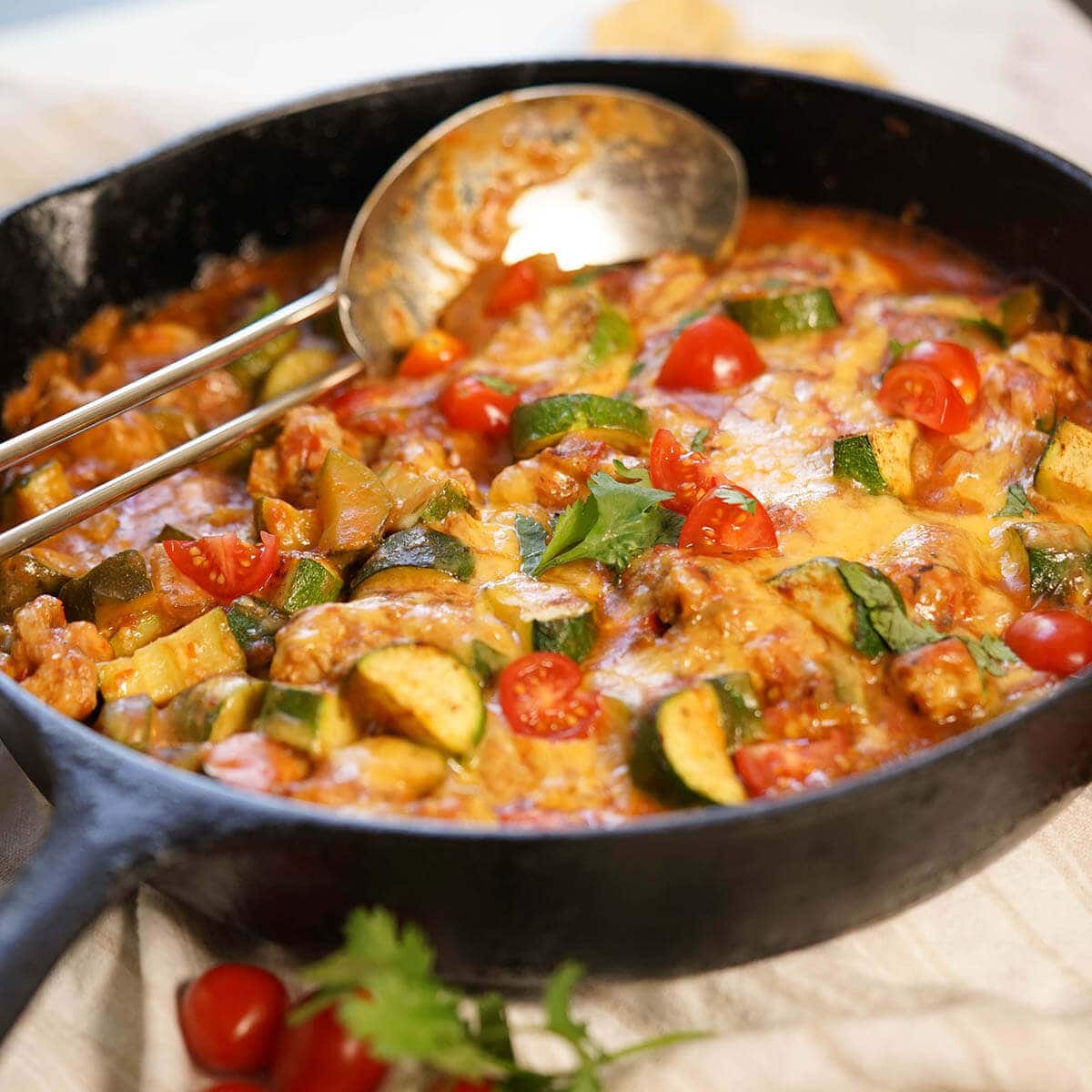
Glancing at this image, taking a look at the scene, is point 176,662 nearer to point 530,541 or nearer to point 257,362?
point 530,541

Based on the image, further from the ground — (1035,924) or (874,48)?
(874,48)

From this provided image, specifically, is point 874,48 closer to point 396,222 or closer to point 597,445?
point 396,222

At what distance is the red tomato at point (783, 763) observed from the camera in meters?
2.51

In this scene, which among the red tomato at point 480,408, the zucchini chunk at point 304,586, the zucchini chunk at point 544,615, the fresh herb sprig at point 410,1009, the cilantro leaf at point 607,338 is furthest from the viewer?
the cilantro leaf at point 607,338

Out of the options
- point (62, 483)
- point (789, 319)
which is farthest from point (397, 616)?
point (789, 319)

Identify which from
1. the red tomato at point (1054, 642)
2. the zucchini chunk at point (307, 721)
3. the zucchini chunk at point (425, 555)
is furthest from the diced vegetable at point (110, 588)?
the red tomato at point (1054, 642)

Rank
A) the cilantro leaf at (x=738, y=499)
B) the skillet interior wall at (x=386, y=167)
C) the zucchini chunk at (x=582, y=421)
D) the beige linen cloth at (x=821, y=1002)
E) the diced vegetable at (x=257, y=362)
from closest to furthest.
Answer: the beige linen cloth at (x=821, y=1002) < the cilantro leaf at (x=738, y=499) < the zucchini chunk at (x=582, y=421) < the skillet interior wall at (x=386, y=167) < the diced vegetable at (x=257, y=362)

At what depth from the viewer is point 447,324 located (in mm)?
4262

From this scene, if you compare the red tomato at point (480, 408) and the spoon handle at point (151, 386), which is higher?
the spoon handle at point (151, 386)

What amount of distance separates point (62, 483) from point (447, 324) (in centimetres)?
130

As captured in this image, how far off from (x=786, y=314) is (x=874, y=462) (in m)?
0.82

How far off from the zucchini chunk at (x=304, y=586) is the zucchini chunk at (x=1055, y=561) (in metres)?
1.56

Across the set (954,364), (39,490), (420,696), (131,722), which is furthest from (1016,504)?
(39,490)

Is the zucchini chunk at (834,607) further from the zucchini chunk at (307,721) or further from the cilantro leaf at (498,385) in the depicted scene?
the cilantro leaf at (498,385)
